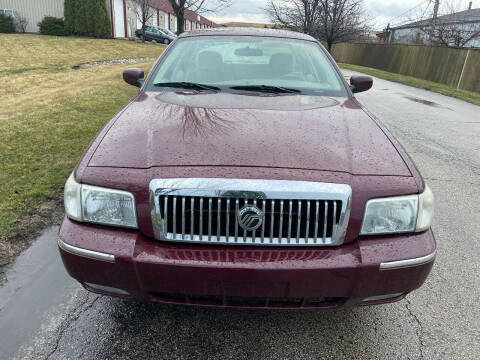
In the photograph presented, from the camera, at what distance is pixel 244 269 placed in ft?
5.28

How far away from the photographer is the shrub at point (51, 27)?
2833cm

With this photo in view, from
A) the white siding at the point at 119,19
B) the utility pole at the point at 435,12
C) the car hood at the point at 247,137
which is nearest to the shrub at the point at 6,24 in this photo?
the white siding at the point at 119,19

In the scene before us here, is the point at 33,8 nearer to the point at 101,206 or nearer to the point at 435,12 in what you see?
the point at 435,12

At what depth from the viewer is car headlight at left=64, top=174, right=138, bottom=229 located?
1725 millimetres

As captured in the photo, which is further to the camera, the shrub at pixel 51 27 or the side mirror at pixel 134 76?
the shrub at pixel 51 27

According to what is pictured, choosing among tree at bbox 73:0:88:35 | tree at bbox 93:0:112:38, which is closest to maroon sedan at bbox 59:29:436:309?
tree at bbox 93:0:112:38

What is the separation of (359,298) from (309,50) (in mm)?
2434

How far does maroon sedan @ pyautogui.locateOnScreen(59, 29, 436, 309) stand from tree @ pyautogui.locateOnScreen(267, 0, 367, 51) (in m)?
30.3

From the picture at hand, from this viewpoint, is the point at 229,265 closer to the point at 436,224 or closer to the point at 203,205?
the point at 203,205

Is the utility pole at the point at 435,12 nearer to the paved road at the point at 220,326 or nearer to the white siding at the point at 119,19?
the white siding at the point at 119,19

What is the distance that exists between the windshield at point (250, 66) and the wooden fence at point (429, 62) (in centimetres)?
1585

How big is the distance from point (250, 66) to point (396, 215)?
6.28 ft

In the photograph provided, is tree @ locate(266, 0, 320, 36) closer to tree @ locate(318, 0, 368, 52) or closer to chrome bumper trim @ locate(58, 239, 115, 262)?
tree @ locate(318, 0, 368, 52)

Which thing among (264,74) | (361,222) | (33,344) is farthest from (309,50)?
(33,344)
